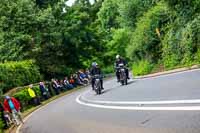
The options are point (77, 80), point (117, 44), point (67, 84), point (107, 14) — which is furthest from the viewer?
point (107, 14)

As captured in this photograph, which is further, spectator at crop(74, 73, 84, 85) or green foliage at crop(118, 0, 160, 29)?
spectator at crop(74, 73, 84, 85)

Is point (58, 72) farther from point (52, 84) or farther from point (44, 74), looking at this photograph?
point (52, 84)

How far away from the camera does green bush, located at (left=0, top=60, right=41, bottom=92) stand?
36.2m

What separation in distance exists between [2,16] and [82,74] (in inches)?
391

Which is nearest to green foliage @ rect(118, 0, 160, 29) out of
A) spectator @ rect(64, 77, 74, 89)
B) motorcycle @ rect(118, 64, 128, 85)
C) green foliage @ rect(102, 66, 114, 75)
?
spectator @ rect(64, 77, 74, 89)

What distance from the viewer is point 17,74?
129 ft

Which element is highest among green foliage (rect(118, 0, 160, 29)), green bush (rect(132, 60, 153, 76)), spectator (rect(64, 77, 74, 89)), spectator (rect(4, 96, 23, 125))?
green foliage (rect(118, 0, 160, 29))

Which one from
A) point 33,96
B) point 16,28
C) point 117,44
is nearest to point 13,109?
point 33,96

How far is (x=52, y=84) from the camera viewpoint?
41750 millimetres

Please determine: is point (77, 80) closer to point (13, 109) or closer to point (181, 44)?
point (181, 44)

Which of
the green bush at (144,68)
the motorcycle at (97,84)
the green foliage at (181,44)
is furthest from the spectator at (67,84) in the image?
the motorcycle at (97,84)

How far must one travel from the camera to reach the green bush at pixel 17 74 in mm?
36219

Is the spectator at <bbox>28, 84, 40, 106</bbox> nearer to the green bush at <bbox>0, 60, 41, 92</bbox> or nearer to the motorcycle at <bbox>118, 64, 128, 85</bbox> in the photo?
the green bush at <bbox>0, 60, 41, 92</bbox>

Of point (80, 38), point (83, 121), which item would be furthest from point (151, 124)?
point (80, 38)
